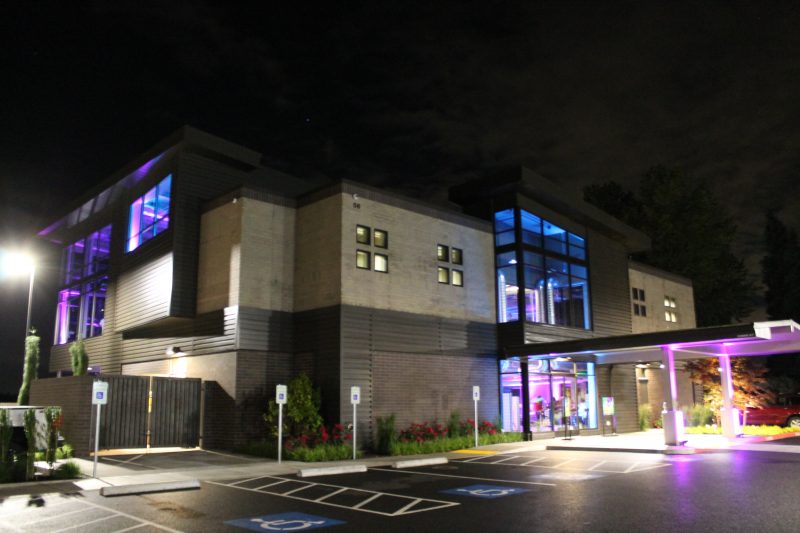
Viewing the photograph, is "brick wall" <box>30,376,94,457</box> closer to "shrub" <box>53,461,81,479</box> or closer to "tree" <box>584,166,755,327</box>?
"shrub" <box>53,461,81,479</box>

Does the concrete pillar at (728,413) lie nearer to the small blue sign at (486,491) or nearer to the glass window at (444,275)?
the glass window at (444,275)

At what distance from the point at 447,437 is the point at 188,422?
30.5 feet

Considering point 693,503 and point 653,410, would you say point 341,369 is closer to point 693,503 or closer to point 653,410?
point 693,503

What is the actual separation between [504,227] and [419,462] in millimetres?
13209

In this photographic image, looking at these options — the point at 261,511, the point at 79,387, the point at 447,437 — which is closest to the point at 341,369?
the point at 447,437

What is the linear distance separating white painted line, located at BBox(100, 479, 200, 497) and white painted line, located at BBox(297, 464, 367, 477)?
2.96 m

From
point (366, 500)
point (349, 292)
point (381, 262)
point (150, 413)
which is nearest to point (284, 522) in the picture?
point (366, 500)

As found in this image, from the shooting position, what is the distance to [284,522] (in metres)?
9.95

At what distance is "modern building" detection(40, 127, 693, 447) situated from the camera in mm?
22688

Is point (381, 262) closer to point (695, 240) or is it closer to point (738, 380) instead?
point (738, 380)

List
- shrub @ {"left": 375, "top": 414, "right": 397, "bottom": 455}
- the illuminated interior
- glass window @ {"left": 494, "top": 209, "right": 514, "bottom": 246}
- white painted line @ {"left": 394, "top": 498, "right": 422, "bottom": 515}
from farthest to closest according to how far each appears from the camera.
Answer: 1. glass window @ {"left": 494, "top": 209, "right": 514, "bottom": 246}
2. the illuminated interior
3. shrub @ {"left": 375, "top": 414, "right": 397, "bottom": 455}
4. white painted line @ {"left": 394, "top": 498, "right": 422, "bottom": 515}

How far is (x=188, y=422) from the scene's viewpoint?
22438mm

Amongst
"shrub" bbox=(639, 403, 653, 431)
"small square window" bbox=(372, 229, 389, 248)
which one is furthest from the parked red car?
"small square window" bbox=(372, 229, 389, 248)

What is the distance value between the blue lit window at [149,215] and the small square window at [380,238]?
8859 mm
